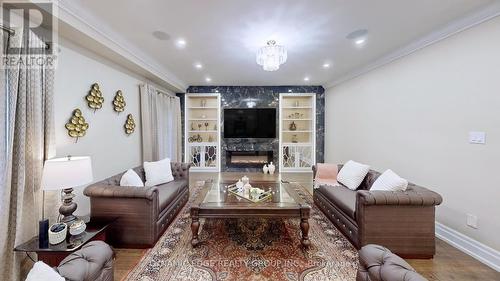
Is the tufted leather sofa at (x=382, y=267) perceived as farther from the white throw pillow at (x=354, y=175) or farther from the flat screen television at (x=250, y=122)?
the flat screen television at (x=250, y=122)

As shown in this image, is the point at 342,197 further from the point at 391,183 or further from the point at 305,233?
the point at 305,233

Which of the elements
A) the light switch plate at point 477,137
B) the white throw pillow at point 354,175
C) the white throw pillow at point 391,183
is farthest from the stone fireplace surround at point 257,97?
the light switch plate at point 477,137

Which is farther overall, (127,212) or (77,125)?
(77,125)

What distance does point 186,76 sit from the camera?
544cm

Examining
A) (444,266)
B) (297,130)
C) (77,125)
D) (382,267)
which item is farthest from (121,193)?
(297,130)

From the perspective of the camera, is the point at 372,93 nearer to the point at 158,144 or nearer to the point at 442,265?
the point at 442,265

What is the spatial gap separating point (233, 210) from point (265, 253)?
0.61 meters

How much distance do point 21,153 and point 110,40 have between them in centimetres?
177

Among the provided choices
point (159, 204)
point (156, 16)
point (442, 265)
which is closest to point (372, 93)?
point (442, 265)

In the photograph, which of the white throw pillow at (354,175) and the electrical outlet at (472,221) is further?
the white throw pillow at (354,175)

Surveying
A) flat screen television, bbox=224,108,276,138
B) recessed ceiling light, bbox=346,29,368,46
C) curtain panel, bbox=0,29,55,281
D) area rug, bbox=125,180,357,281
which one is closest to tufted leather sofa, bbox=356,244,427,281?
area rug, bbox=125,180,357,281

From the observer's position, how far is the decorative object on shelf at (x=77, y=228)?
2.07 m

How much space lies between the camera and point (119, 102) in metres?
3.71

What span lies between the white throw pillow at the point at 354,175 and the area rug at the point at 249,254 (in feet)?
2.52
